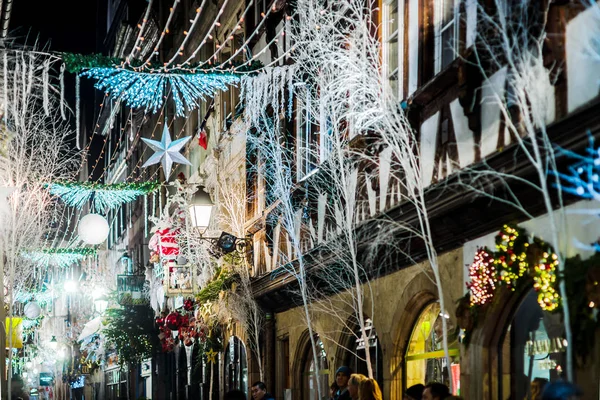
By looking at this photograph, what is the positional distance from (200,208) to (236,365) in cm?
819

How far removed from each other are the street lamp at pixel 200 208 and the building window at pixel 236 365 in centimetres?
617

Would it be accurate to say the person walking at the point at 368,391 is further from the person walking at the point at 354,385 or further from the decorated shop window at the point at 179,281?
the decorated shop window at the point at 179,281

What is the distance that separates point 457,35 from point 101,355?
48358 mm

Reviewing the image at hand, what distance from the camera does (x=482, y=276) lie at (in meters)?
11.7

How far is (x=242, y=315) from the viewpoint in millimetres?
25391

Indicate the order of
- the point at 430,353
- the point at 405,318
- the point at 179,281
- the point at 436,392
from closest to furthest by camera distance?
the point at 436,392, the point at 430,353, the point at 405,318, the point at 179,281

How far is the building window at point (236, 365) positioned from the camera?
27558mm

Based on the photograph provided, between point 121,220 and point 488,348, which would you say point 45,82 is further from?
point 121,220

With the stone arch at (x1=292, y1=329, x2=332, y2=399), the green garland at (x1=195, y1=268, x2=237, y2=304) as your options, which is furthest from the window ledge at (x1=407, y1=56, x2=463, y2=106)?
the green garland at (x1=195, y1=268, x2=237, y2=304)

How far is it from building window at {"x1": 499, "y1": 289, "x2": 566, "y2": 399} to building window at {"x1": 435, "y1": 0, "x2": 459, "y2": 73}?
344 cm

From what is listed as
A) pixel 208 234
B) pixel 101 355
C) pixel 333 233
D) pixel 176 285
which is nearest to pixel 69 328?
pixel 101 355

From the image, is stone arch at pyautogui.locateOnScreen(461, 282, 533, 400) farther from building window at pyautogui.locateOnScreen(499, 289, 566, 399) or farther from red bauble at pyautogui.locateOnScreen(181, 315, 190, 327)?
red bauble at pyautogui.locateOnScreen(181, 315, 190, 327)

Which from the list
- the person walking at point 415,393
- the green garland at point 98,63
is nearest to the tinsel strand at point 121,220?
the green garland at point 98,63

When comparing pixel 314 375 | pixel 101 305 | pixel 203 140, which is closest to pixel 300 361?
pixel 314 375
